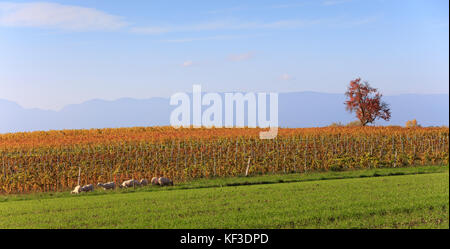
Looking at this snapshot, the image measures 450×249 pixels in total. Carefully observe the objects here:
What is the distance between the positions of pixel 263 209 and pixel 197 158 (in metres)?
16.8

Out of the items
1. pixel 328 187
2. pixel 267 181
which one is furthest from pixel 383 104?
pixel 328 187

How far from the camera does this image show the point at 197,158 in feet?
98.5

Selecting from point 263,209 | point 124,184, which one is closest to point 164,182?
point 124,184

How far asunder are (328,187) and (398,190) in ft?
8.24

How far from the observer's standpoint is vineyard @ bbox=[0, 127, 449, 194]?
26.0 m

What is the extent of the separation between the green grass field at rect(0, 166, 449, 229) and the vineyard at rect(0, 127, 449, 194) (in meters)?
7.87

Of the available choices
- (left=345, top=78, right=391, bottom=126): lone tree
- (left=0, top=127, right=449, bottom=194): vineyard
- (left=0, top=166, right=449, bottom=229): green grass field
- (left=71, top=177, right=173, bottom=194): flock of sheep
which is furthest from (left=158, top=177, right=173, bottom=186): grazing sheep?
(left=345, top=78, right=391, bottom=126): lone tree

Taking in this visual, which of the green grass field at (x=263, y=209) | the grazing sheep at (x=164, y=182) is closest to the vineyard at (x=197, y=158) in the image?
the grazing sheep at (x=164, y=182)

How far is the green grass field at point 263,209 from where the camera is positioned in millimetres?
11844

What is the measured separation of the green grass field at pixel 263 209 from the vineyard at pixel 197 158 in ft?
25.8

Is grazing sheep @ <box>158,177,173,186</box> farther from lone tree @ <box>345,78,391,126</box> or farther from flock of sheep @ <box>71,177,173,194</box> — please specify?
lone tree @ <box>345,78,391,126</box>

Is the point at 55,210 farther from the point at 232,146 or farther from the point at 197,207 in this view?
the point at 232,146

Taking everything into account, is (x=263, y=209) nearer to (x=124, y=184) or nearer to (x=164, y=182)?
(x=164, y=182)

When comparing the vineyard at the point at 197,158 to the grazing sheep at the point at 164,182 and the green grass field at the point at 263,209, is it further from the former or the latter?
the green grass field at the point at 263,209
